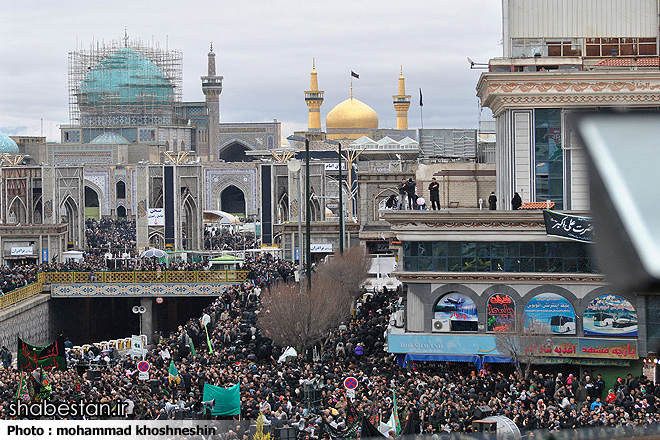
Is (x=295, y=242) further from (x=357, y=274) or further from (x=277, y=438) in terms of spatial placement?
(x=277, y=438)

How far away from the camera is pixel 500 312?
25.8 m

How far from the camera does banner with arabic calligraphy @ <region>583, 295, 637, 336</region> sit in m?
25.2

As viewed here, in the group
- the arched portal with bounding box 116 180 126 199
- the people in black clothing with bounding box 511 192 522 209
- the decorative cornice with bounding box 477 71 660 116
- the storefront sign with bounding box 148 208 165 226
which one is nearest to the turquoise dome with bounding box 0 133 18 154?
the arched portal with bounding box 116 180 126 199

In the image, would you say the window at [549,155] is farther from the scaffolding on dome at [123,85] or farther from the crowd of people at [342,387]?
the scaffolding on dome at [123,85]

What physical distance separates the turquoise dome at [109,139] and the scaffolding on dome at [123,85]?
120 inches

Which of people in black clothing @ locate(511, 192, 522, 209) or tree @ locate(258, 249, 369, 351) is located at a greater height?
people in black clothing @ locate(511, 192, 522, 209)

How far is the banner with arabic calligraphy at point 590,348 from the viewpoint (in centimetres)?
2472

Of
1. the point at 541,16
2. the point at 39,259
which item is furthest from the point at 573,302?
the point at 39,259

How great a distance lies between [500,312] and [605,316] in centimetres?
255

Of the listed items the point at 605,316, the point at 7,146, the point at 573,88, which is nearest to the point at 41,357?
the point at 605,316

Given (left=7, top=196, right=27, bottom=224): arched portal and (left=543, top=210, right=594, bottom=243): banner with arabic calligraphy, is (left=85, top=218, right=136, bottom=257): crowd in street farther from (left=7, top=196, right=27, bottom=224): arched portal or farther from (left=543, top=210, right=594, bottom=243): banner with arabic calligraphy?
(left=543, top=210, right=594, bottom=243): banner with arabic calligraphy

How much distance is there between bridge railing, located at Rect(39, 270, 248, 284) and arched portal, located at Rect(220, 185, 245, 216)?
65.4 meters

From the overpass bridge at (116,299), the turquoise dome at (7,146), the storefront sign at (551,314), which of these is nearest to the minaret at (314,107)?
the turquoise dome at (7,146)

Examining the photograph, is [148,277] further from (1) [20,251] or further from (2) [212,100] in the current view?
(2) [212,100]
